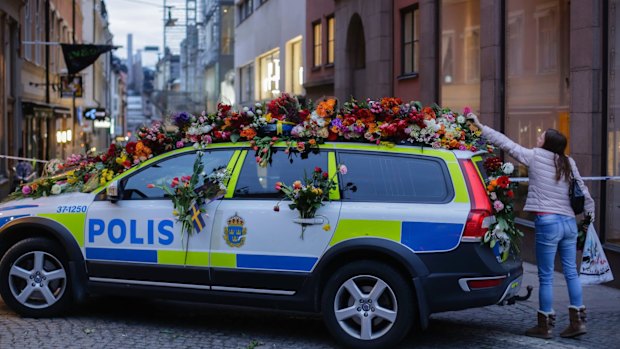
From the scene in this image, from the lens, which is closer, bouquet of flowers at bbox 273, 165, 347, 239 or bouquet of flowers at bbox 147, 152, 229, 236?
bouquet of flowers at bbox 273, 165, 347, 239

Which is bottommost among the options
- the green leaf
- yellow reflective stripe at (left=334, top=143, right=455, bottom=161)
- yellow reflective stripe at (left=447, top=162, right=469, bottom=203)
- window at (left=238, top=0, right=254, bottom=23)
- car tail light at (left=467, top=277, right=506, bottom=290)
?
car tail light at (left=467, top=277, right=506, bottom=290)

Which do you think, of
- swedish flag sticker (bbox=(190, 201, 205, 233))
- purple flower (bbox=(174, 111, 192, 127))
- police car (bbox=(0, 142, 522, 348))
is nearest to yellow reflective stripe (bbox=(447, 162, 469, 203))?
police car (bbox=(0, 142, 522, 348))

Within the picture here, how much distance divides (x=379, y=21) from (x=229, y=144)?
1301 centimetres

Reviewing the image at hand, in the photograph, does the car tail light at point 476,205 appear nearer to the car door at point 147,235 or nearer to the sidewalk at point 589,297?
the car door at point 147,235

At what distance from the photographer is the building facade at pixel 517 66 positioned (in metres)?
11.1

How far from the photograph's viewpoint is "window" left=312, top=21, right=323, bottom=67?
27359 mm

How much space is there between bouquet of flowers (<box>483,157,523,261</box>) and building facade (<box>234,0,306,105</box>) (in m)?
18.3

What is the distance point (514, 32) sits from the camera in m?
14.0

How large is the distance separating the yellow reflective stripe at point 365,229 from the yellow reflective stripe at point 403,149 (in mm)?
617

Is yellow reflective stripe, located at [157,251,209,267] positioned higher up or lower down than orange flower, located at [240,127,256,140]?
lower down

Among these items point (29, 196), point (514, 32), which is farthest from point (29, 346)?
point (514, 32)

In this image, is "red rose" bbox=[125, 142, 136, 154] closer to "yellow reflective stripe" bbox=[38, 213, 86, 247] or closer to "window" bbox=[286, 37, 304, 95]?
"yellow reflective stripe" bbox=[38, 213, 86, 247]

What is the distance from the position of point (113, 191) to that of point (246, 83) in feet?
117

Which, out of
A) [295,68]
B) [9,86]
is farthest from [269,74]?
[9,86]
